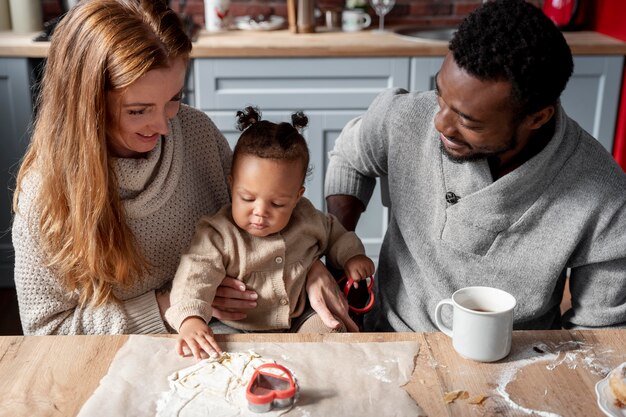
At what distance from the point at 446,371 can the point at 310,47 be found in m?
1.76

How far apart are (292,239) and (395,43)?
4.78 feet

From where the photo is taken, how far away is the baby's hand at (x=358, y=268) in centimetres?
151

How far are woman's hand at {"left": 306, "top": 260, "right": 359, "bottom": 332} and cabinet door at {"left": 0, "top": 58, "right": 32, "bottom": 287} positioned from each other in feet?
5.10

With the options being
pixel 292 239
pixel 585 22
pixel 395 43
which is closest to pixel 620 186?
pixel 292 239

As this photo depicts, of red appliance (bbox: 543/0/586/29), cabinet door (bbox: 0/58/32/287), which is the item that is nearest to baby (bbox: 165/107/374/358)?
cabinet door (bbox: 0/58/32/287)

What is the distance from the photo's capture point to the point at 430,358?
115cm

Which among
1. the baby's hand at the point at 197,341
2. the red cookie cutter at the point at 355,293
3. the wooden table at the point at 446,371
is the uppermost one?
the baby's hand at the point at 197,341

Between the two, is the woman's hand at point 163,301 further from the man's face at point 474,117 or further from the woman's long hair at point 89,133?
the man's face at point 474,117

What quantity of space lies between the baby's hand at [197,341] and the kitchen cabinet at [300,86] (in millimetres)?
1642

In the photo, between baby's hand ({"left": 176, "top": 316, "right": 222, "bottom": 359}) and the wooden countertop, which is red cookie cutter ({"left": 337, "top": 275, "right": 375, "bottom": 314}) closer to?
baby's hand ({"left": 176, "top": 316, "right": 222, "bottom": 359})

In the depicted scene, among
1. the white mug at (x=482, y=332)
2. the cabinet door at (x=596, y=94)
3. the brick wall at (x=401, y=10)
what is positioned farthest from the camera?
the brick wall at (x=401, y=10)

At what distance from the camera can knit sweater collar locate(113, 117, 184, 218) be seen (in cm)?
139

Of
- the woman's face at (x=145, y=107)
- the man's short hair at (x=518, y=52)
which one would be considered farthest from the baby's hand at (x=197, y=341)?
the man's short hair at (x=518, y=52)

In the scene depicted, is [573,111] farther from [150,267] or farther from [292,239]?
[150,267]
